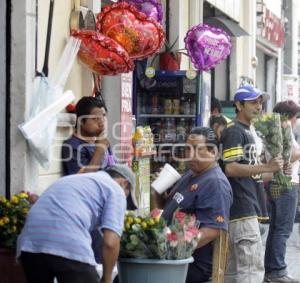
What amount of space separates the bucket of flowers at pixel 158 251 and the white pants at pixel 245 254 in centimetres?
149

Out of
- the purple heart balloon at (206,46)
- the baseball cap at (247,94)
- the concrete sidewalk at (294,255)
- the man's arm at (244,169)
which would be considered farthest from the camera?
the purple heart balloon at (206,46)

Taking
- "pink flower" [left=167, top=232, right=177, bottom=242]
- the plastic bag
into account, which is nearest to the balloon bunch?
the plastic bag

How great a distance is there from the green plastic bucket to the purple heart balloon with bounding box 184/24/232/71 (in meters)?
5.45

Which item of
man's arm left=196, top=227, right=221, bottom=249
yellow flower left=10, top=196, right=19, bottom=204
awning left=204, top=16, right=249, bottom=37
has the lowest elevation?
man's arm left=196, top=227, right=221, bottom=249

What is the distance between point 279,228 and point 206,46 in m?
2.65

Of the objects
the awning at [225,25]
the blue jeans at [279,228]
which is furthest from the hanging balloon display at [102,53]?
the awning at [225,25]

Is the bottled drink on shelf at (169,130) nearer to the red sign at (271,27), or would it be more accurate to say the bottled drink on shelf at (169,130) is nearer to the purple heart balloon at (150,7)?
the purple heart balloon at (150,7)

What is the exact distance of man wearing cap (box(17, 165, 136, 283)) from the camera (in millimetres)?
4773

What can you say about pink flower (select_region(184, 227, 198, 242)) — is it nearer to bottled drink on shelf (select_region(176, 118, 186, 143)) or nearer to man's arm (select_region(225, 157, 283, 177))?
man's arm (select_region(225, 157, 283, 177))

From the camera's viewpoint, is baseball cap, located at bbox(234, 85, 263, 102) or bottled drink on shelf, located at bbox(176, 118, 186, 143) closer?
baseball cap, located at bbox(234, 85, 263, 102)

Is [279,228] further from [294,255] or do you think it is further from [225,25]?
[225,25]

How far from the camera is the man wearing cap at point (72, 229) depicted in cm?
477

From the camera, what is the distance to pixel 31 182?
6621 mm

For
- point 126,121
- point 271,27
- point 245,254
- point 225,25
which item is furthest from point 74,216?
point 271,27
